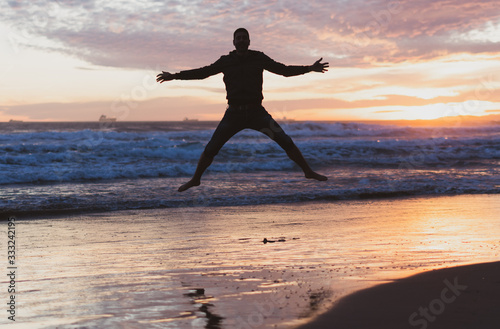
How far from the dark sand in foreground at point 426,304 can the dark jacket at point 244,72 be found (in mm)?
2844

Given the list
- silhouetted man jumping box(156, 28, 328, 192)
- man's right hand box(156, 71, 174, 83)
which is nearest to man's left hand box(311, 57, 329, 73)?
silhouetted man jumping box(156, 28, 328, 192)

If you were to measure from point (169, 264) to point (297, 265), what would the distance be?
5.69 feet

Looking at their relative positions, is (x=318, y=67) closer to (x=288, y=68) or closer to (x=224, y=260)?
(x=288, y=68)

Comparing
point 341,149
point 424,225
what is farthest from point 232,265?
point 341,149

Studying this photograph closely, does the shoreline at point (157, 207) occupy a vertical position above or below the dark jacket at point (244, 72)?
below

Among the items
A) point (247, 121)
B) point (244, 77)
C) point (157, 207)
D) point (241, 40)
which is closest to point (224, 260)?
point (247, 121)

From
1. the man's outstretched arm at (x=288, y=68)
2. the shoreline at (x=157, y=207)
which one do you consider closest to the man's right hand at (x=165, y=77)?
the man's outstretched arm at (x=288, y=68)

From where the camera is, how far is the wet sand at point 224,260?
525cm

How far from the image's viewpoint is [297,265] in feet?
23.4

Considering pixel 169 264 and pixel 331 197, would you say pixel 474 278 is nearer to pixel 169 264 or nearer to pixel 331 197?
pixel 169 264

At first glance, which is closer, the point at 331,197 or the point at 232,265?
the point at 232,265

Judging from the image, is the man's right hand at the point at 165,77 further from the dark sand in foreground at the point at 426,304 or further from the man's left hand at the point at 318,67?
the dark sand in foreground at the point at 426,304

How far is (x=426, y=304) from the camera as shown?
538 cm

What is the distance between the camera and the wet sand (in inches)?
207
